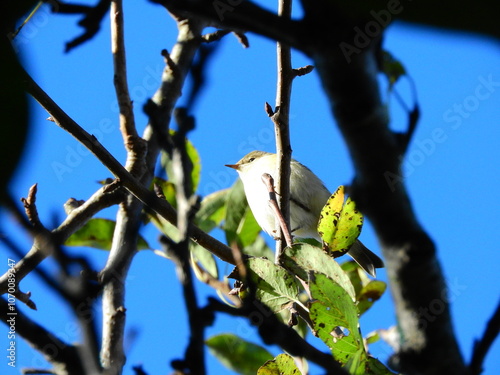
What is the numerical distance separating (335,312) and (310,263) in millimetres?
218

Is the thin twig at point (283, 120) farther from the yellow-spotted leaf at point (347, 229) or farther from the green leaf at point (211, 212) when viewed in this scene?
the green leaf at point (211, 212)

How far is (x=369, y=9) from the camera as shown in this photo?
51cm

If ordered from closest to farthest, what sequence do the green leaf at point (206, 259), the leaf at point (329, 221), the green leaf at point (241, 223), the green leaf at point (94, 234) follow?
the leaf at point (329, 221), the green leaf at point (206, 259), the green leaf at point (94, 234), the green leaf at point (241, 223)

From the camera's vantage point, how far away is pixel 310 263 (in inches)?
74.9

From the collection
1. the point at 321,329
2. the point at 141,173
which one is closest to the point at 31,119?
the point at 321,329

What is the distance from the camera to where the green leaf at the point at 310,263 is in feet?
6.19

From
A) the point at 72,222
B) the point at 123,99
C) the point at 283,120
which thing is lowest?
the point at 72,222

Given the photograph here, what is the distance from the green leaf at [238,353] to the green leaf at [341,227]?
0.70 metres

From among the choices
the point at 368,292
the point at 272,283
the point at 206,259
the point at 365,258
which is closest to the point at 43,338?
the point at 272,283

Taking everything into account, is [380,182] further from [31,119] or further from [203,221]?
[203,221]

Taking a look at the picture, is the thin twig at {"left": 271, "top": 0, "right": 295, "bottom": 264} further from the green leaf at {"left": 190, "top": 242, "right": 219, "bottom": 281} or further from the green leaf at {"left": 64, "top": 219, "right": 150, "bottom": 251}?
the green leaf at {"left": 64, "top": 219, "right": 150, "bottom": 251}

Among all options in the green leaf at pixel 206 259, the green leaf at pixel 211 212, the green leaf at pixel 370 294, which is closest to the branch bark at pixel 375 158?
the green leaf at pixel 206 259

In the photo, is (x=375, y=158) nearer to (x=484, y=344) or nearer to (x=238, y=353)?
(x=484, y=344)

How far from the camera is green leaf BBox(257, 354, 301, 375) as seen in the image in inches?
75.5
